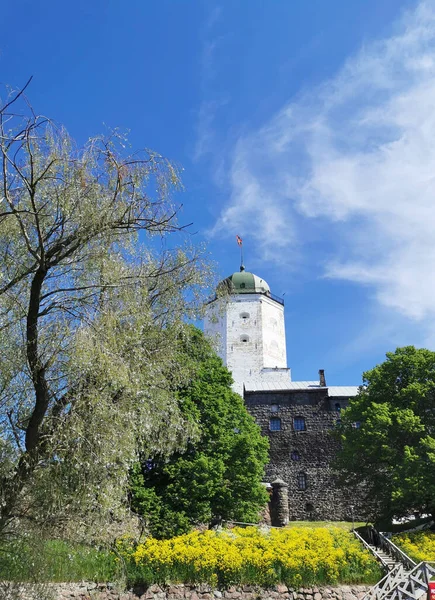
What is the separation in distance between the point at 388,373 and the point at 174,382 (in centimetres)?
1583

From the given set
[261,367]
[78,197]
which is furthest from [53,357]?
[261,367]

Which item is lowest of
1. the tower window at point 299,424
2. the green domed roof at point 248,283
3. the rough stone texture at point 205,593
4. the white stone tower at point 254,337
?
the rough stone texture at point 205,593

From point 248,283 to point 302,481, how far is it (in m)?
18.8

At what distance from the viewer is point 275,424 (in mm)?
32188

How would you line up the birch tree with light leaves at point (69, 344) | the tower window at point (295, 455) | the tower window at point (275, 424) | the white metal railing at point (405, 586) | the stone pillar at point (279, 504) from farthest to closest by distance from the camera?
the tower window at point (275, 424), the tower window at point (295, 455), the stone pillar at point (279, 504), the white metal railing at point (405, 586), the birch tree with light leaves at point (69, 344)

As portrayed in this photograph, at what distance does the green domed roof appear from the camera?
43.8 m

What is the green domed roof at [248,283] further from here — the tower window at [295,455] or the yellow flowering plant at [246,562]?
the yellow flowering plant at [246,562]

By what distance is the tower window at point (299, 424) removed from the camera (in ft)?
104

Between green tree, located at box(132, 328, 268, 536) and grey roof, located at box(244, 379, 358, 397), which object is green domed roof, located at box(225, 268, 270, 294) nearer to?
grey roof, located at box(244, 379, 358, 397)

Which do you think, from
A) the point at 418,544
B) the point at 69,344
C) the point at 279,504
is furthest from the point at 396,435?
the point at 69,344

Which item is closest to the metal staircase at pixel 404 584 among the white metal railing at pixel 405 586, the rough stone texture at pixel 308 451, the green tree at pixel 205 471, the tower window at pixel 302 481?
the white metal railing at pixel 405 586

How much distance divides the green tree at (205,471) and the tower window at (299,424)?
35.8 ft

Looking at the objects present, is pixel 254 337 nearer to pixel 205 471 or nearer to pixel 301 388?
pixel 301 388

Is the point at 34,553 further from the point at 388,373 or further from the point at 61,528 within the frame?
the point at 388,373
